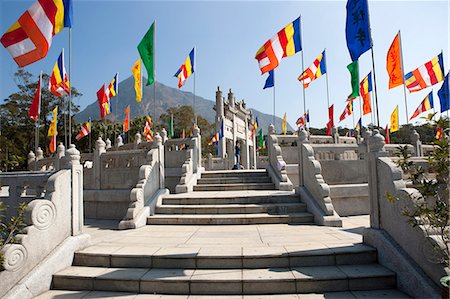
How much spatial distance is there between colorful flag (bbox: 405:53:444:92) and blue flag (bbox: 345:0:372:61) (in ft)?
27.5

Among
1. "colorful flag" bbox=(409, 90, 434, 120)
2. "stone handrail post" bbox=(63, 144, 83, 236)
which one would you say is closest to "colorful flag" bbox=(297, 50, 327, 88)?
"colorful flag" bbox=(409, 90, 434, 120)

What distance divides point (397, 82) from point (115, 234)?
10.9m

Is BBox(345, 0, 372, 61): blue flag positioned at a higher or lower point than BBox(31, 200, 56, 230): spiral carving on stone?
higher

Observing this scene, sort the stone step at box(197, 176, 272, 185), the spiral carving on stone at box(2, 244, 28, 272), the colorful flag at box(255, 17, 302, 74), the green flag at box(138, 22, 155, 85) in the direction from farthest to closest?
the colorful flag at box(255, 17, 302, 74)
the green flag at box(138, 22, 155, 85)
the stone step at box(197, 176, 272, 185)
the spiral carving on stone at box(2, 244, 28, 272)

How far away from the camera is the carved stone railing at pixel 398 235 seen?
3.24 m

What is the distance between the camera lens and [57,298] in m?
3.60

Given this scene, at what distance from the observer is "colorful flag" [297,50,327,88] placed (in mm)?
13438

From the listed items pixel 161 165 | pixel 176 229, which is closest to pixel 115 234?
pixel 176 229

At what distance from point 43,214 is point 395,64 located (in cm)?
1175

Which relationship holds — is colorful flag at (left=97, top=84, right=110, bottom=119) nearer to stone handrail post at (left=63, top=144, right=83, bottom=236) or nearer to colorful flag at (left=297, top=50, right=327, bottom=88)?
colorful flag at (left=297, top=50, right=327, bottom=88)

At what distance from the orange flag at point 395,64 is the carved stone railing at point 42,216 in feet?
35.9

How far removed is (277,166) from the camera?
926cm

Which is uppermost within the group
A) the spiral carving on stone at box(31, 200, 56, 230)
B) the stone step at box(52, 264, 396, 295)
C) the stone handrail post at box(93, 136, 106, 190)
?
the stone handrail post at box(93, 136, 106, 190)

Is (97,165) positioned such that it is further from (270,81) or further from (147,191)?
(270,81)
